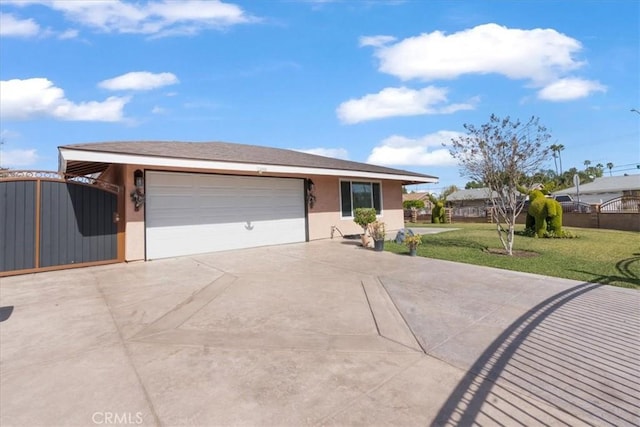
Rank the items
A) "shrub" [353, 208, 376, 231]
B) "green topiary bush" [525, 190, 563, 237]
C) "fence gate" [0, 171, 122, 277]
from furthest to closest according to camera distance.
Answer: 1. "green topiary bush" [525, 190, 563, 237]
2. "shrub" [353, 208, 376, 231]
3. "fence gate" [0, 171, 122, 277]

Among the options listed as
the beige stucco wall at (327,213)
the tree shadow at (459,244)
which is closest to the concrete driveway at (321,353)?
the tree shadow at (459,244)

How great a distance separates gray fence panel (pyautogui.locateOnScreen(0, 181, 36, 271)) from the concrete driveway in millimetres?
1503

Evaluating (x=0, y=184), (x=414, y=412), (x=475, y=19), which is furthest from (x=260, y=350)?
(x=475, y=19)

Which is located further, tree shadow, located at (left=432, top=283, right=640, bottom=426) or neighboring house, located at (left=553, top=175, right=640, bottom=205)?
neighboring house, located at (left=553, top=175, right=640, bottom=205)

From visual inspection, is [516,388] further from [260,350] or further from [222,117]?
[222,117]

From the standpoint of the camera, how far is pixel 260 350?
3.01 meters

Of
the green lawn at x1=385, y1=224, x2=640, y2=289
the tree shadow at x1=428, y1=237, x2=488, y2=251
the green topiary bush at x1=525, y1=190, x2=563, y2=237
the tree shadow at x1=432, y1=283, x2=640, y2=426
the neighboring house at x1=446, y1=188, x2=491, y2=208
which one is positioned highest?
the neighboring house at x1=446, y1=188, x2=491, y2=208

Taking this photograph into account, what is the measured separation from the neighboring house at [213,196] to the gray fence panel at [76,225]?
0.38 m

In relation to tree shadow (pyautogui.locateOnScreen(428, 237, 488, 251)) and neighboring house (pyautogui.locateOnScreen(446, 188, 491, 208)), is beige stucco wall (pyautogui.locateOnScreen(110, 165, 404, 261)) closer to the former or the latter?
tree shadow (pyautogui.locateOnScreen(428, 237, 488, 251))

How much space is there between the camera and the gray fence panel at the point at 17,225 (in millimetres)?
6609

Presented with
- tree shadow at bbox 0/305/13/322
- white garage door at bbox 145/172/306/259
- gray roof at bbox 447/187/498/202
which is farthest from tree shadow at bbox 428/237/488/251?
gray roof at bbox 447/187/498/202

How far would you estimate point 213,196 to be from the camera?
9352 mm

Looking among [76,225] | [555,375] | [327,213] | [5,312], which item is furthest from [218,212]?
[555,375]

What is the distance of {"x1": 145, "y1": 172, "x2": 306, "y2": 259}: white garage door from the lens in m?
8.38
